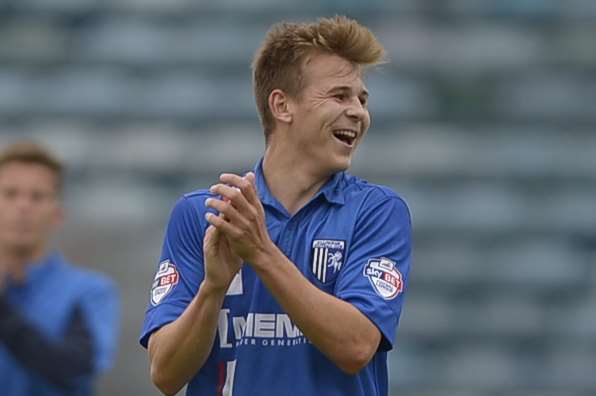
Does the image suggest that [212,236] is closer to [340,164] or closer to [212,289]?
[212,289]

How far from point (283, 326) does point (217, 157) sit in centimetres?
1732

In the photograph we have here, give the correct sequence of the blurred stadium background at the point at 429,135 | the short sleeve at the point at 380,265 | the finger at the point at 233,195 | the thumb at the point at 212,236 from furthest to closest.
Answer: the blurred stadium background at the point at 429,135
the short sleeve at the point at 380,265
the thumb at the point at 212,236
the finger at the point at 233,195

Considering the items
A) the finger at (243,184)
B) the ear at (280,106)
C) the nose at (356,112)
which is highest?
the ear at (280,106)

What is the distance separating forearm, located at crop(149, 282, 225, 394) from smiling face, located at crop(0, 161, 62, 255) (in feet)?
8.56

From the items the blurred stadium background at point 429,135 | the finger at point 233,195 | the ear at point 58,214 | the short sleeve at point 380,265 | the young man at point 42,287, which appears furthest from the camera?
the blurred stadium background at point 429,135

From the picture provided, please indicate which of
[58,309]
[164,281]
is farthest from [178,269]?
[58,309]

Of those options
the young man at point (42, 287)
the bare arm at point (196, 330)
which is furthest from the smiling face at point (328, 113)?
the young man at point (42, 287)

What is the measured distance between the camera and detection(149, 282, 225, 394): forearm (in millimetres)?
4570

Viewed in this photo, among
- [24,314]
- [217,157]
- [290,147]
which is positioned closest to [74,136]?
→ [217,157]

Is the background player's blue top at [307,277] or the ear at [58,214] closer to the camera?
the background player's blue top at [307,277]

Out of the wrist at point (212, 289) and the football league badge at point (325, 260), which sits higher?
the football league badge at point (325, 260)

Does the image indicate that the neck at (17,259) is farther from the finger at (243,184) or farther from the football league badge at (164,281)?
the finger at (243,184)

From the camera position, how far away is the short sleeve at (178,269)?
15.8 feet

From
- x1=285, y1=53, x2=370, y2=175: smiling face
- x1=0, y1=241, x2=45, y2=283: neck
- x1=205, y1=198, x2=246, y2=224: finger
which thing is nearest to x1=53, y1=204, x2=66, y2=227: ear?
x1=0, y1=241, x2=45, y2=283: neck
